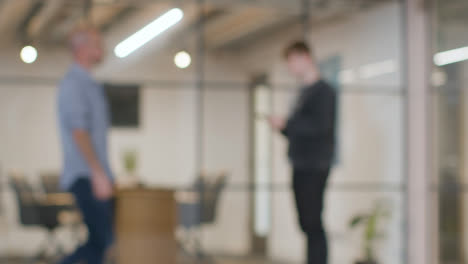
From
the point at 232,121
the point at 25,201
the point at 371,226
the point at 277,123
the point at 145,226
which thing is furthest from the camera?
the point at 371,226

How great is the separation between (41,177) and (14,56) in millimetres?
855

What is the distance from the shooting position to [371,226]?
6.27 metres

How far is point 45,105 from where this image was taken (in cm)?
565

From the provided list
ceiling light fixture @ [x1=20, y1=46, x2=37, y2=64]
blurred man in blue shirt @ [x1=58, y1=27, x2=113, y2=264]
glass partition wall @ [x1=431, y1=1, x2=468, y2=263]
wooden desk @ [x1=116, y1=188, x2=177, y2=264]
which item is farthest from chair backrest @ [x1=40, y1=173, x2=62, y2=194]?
glass partition wall @ [x1=431, y1=1, x2=468, y2=263]

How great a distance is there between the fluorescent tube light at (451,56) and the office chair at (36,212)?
319 cm

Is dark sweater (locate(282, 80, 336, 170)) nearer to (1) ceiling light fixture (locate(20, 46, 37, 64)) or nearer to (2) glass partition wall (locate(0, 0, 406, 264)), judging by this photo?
(2) glass partition wall (locate(0, 0, 406, 264))

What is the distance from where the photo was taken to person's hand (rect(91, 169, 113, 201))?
146 inches

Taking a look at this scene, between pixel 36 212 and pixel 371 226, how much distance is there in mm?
2513

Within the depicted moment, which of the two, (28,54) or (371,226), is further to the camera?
(371,226)

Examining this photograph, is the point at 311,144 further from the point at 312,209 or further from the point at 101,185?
the point at 101,185

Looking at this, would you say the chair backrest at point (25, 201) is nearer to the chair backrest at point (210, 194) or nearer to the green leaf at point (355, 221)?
the chair backrest at point (210, 194)

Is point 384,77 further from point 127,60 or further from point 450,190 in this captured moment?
point 127,60

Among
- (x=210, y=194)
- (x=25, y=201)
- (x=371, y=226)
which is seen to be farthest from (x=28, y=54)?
(x=371, y=226)

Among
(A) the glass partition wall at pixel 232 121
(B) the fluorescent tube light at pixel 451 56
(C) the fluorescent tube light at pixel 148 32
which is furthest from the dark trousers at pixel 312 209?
(B) the fluorescent tube light at pixel 451 56
